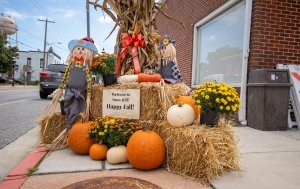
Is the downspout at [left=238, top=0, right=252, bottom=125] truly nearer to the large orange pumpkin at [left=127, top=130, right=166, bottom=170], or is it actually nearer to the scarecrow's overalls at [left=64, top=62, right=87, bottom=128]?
the large orange pumpkin at [left=127, top=130, right=166, bottom=170]

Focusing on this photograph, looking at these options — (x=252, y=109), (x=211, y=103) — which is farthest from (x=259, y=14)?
(x=211, y=103)

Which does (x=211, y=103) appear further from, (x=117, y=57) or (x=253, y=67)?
(x=253, y=67)

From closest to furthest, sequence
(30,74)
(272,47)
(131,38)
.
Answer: (131,38) → (272,47) → (30,74)

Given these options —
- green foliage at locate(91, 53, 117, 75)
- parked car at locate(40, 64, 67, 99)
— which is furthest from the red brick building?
parked car at locate(40, 64, 67, 99)

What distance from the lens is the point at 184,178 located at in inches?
104

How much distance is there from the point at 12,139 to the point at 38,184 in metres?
2.20

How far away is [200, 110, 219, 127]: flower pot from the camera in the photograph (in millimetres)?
2873

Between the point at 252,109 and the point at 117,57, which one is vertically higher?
the point at 117,57

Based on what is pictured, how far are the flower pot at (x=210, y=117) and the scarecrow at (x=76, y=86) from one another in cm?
155

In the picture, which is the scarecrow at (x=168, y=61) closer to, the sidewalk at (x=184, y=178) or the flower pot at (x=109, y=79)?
the flower pot at (x=109, y=79)

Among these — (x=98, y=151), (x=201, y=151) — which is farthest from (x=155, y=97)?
(x=201, y=151)

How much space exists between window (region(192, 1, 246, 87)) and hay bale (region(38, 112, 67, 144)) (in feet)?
12.8

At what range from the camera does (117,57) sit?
13.8 ft

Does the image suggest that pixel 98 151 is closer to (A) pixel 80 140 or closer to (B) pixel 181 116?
(A) pixel 80 140
